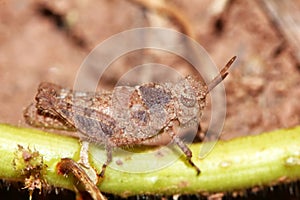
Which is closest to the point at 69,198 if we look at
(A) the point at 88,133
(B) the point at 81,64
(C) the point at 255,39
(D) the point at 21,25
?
(A) the point at 88,133

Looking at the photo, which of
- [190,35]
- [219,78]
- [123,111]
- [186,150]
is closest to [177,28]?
[190,35]

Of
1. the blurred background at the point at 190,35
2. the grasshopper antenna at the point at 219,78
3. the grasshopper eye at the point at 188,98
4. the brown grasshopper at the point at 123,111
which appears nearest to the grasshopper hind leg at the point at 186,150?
the brown grasshopper at the point at 123,111

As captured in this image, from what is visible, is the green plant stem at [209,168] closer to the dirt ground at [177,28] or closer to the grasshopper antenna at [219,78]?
the grasshopper antenna at [219,78]

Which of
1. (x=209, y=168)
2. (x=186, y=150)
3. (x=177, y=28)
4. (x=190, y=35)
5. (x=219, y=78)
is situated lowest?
(x=209, y=168)

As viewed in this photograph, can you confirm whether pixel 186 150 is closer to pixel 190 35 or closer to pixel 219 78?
pixel 219 78

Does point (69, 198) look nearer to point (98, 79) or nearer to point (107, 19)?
point (98, 79)
